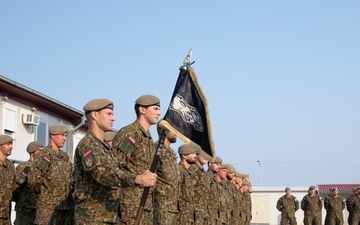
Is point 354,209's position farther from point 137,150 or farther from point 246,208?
point 137,150

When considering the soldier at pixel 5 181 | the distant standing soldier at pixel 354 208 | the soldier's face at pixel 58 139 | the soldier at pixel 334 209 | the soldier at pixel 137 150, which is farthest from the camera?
the soldier at pixel 334 209

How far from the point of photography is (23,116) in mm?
17062

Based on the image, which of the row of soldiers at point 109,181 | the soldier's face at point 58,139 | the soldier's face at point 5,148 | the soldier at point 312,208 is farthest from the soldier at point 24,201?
the soldier at point 312,208

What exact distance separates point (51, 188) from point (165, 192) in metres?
2.14

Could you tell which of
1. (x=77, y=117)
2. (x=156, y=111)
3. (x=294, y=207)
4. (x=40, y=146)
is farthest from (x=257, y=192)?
(x=156, y=111)

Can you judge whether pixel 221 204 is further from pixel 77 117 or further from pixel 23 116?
pixel 77 117

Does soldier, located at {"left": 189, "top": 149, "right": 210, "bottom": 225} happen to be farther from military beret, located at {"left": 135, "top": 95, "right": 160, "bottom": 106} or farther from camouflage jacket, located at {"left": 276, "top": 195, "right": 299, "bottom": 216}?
camouflage jacket, located at {"left": 276, "top": 195, "right": 299, "bottom": 216}

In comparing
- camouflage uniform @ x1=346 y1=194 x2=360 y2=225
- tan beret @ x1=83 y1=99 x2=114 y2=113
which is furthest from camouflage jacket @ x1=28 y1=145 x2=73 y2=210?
camouflage uniform @ x1=346 y1=194 x2=360 y2=225

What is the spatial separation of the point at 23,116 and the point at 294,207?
48.0ft

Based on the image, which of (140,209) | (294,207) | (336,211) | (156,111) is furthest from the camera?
(294,207)

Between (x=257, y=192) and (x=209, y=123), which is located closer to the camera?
(x=209, y=123)

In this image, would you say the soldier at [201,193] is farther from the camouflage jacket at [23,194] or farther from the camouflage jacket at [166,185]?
the camouflage jacket at [166,185]

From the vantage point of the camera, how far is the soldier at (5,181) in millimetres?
9922

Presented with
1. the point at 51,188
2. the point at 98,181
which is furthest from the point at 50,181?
the point at 98,181
